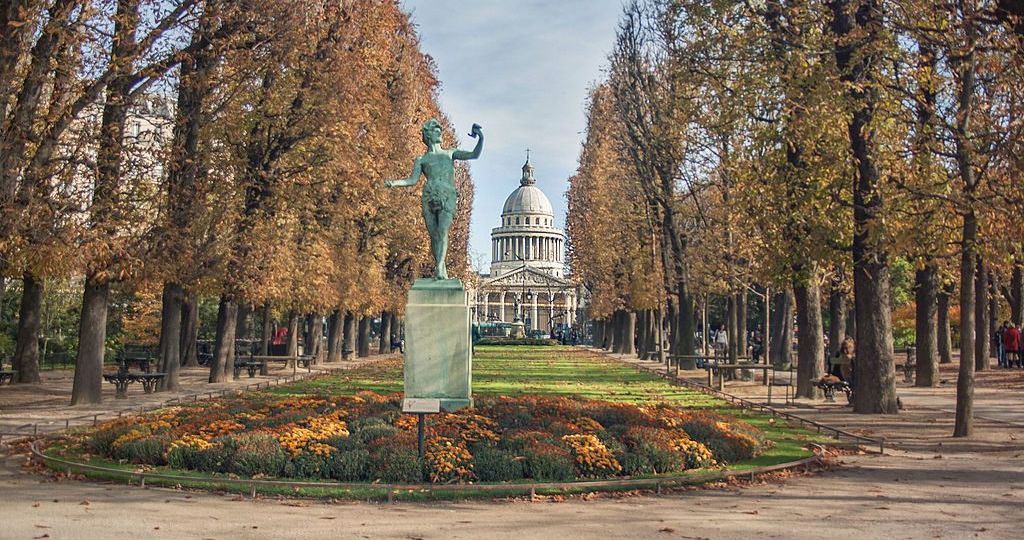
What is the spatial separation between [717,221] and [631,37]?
9866mm

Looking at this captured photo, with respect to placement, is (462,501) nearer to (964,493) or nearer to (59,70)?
(964,493)

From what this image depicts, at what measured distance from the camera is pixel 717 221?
34438 mm

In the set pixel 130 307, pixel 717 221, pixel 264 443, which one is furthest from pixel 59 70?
pixel 130 307

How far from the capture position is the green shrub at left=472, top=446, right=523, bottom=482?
13.0 meters

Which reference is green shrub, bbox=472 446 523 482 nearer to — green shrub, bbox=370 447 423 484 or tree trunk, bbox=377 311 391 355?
green shrub, bbox=370 447 423 484

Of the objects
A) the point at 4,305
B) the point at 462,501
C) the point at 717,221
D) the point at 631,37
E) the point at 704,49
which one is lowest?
the point at 462,501

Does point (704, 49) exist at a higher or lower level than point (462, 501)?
higher

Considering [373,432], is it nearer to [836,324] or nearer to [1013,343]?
[836,324]

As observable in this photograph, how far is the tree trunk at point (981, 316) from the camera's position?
3542 centimetres

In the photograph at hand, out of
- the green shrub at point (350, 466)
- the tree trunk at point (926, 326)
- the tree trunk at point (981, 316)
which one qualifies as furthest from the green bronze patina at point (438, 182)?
the tree trunk at point (981, 316)

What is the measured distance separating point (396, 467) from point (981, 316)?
29.0 meters

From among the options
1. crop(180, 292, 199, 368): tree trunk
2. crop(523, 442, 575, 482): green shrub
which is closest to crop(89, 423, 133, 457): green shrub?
crop(523, 442, 575, 482): green shrub

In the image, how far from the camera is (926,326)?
1165 inches

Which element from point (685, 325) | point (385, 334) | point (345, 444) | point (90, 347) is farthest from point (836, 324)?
point (385, 334)
